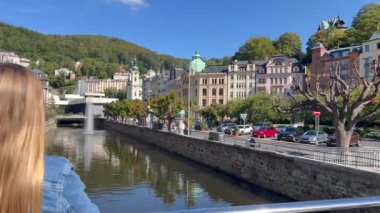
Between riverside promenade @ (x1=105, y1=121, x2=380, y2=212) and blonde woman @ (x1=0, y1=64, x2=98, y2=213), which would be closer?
blonde woman @ (x1=0, y1=64, x2=98, y2=213)

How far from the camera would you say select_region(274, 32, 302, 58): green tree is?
414ft

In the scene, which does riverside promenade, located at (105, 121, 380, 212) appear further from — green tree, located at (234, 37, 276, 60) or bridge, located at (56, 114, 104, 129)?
green tree, located at (234, 37, 276, 60)

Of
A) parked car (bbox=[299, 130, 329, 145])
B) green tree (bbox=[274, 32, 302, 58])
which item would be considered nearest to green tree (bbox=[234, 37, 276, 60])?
green tree (bbox=[274, 32, 302, 58])

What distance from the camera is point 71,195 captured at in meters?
1.51

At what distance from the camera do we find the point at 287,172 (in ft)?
70.4

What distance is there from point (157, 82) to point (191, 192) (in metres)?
126

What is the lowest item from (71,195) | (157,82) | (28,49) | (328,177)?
(328,177)

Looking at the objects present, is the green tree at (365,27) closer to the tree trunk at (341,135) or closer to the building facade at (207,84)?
the building facade at (207,84)

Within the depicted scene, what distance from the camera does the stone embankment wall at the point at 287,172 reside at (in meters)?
16.0

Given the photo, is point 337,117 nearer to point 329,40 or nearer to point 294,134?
point 294,134

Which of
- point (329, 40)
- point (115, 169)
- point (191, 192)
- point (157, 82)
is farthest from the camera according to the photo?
point (157, 82)

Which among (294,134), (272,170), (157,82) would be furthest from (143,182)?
(157,82)

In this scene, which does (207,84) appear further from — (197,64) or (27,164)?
(27,164)

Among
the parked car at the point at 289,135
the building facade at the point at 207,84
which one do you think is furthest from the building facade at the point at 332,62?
the parked car at the point at 289,135
